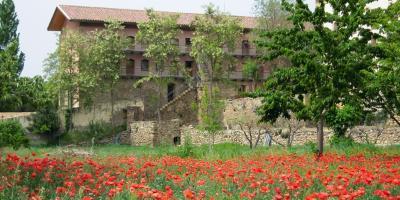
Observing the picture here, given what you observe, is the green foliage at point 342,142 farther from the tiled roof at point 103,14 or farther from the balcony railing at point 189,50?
the tiled roof at point 103,14

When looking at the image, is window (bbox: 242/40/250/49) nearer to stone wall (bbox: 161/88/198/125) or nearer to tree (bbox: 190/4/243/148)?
tree (bbox: 190/4/243/148)

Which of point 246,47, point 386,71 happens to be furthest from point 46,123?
point 386,71

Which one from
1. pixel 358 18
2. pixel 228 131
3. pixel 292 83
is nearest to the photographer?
pixel 358 18

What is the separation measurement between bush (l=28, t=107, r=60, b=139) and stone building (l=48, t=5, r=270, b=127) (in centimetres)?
196

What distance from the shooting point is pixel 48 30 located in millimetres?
64375

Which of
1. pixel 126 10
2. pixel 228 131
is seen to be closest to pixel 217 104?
pixel 228 131

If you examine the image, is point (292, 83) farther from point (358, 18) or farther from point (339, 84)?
point (358, 18)

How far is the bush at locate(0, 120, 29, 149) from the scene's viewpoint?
37266mm

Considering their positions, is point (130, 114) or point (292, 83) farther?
point (130, 114)

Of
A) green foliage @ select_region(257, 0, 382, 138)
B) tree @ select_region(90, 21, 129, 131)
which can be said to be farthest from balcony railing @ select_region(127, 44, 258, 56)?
green foliage @ select_region(257, 0, 382, 138)

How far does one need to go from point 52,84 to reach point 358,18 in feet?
120

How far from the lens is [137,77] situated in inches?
2301

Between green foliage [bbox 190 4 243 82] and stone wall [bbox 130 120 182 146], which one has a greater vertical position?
green foliage [bbox 190 4 243 82]

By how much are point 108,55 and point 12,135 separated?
14091mm
